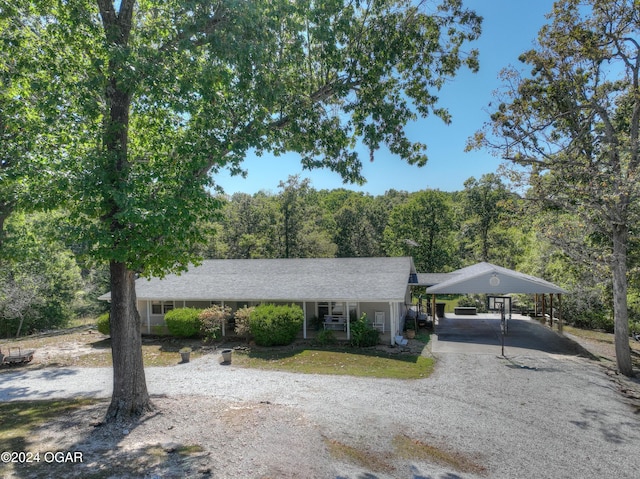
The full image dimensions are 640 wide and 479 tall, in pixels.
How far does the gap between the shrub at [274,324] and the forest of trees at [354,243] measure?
27.9 feet

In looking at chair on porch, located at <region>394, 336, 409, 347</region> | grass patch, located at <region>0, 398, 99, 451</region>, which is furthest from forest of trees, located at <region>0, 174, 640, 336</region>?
chair on porch, located at <region>394, 336, 409, 347</region>

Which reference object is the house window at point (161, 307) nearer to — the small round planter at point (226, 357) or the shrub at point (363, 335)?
the small round planter at point (226, 357)

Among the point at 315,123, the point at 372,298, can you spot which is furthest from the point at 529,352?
the point at 315,123

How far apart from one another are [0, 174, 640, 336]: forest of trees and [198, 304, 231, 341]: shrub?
21.7 feet

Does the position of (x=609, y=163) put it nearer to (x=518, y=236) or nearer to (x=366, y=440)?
(x=366, y=440)

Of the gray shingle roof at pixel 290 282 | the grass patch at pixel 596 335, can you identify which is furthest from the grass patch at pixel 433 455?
the grass patch at pixel 596 335

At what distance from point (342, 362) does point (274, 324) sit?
3.87 metres

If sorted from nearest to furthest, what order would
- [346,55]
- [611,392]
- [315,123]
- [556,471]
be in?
[556,471], [346,55], [315,123], [611,392]

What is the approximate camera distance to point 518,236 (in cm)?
4241

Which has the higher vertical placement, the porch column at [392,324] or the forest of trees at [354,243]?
the forest of trees at [354,243]

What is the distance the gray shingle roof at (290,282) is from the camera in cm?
1911

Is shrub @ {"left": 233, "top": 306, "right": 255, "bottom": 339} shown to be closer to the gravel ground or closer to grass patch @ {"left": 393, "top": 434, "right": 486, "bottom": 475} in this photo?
the gravel ground

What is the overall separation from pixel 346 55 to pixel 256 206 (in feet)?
115

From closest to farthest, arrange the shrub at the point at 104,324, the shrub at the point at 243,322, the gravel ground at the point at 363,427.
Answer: the gravel ground at the point at 363,427, the shrub at the point at 243,322, the shrub at the point at 104,324
